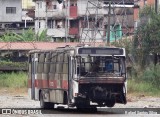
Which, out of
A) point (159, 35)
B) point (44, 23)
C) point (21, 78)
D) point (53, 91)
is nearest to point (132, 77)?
point (159, 35)

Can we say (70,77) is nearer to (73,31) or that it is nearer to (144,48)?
(144,48)

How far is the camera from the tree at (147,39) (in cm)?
5022

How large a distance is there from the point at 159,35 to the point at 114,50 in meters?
23.1

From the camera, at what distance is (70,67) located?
26500 millimetres

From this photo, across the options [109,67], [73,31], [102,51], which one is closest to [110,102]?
[109,67]

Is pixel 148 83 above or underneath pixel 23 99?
above

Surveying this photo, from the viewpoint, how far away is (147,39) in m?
50.8

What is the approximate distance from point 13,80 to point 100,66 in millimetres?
29704

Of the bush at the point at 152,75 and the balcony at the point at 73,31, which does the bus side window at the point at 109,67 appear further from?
the balcony at the point at 73,31

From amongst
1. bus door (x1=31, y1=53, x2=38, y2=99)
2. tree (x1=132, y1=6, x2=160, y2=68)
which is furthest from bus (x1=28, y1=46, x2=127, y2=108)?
tree (x1=132, y1=6, x2=160, y2=68)

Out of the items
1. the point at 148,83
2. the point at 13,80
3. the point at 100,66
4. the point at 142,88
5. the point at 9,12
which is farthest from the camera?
the point at 9,12

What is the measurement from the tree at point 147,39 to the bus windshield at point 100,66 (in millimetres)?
23086

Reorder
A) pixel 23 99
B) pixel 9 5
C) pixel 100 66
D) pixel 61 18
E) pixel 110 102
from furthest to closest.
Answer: pixel 9 5, pixel 61 18, pixel 23 99, pixel 110 102, pixel 100 66

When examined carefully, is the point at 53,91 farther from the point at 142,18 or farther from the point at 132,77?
the point at 142,18
